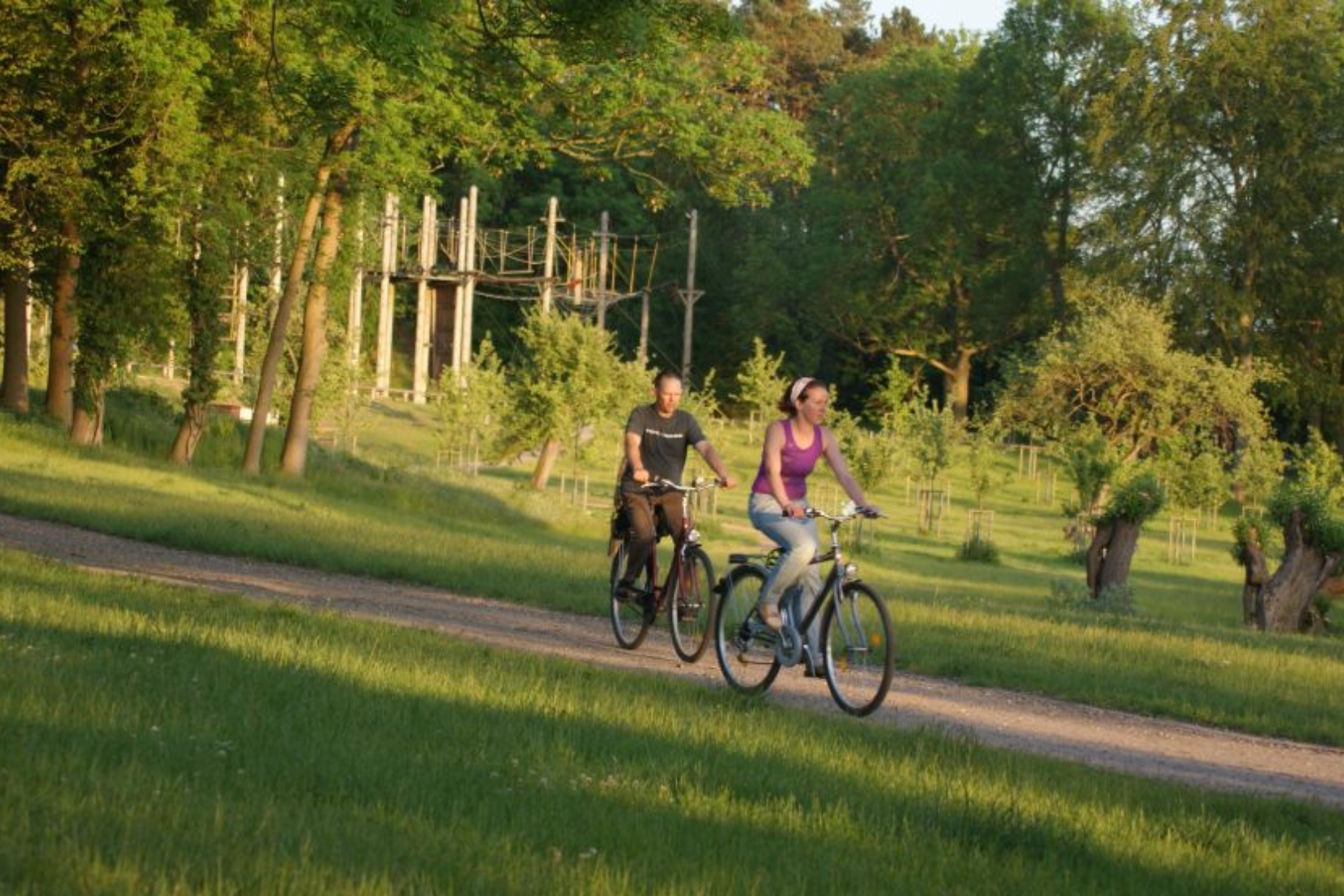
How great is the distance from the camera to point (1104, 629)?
17844 millimetres

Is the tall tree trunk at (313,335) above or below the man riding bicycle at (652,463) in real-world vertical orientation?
above

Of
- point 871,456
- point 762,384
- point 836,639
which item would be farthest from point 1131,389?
point 836,639

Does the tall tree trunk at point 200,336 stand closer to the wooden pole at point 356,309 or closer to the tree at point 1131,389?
the wooden pole at point 356,309

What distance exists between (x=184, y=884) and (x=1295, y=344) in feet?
216

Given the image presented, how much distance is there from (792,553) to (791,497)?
0.36m

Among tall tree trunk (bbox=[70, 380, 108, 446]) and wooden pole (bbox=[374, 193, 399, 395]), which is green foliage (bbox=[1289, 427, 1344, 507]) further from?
tall tree trunk (bbox=[70, 380, 108, 446])

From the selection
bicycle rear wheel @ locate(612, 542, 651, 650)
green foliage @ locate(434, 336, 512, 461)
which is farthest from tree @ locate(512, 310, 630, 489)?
bicycle rear wheel @ locate(612, 542, 651, 650)

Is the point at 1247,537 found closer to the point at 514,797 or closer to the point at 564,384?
the point at 514,797

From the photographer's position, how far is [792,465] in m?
11.1

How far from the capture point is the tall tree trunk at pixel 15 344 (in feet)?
110

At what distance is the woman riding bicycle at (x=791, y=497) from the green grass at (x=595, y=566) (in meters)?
2.98

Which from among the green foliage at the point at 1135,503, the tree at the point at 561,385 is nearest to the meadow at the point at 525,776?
the green foliage at the point at 1135,503

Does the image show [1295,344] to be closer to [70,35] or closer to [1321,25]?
[1321,25]

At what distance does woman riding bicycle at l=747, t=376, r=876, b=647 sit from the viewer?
10984 mm
